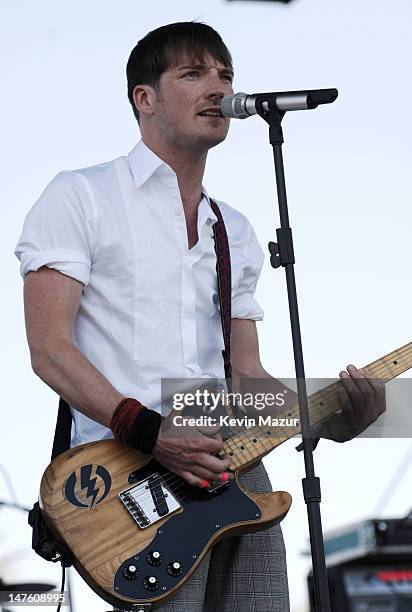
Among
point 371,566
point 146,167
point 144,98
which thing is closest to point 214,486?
point 146,167

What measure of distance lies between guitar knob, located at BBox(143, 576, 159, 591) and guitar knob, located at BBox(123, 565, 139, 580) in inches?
0.9

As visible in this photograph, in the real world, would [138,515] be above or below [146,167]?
below

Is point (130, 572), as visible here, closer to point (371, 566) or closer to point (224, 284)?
point (224, 284)

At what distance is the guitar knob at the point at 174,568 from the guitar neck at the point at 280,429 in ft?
0.82

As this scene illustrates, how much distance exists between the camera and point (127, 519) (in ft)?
7.50

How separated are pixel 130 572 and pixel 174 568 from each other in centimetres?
9

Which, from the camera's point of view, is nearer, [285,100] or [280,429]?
[285,100]

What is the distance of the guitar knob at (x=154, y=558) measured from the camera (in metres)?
2.23

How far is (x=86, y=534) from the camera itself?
224cm

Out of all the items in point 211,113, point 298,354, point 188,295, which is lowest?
point 298,354

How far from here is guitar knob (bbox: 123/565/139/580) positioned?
7.24 ft

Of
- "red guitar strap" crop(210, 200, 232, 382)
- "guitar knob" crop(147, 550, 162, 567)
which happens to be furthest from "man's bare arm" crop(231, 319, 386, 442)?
"guitar knob" crop(147, 550, 162, 567)

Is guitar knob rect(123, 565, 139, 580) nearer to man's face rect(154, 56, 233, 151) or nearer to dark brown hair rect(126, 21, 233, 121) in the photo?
man's face rect(154, 56, 233, 151)

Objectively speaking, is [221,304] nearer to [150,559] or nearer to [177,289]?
[177,289]
